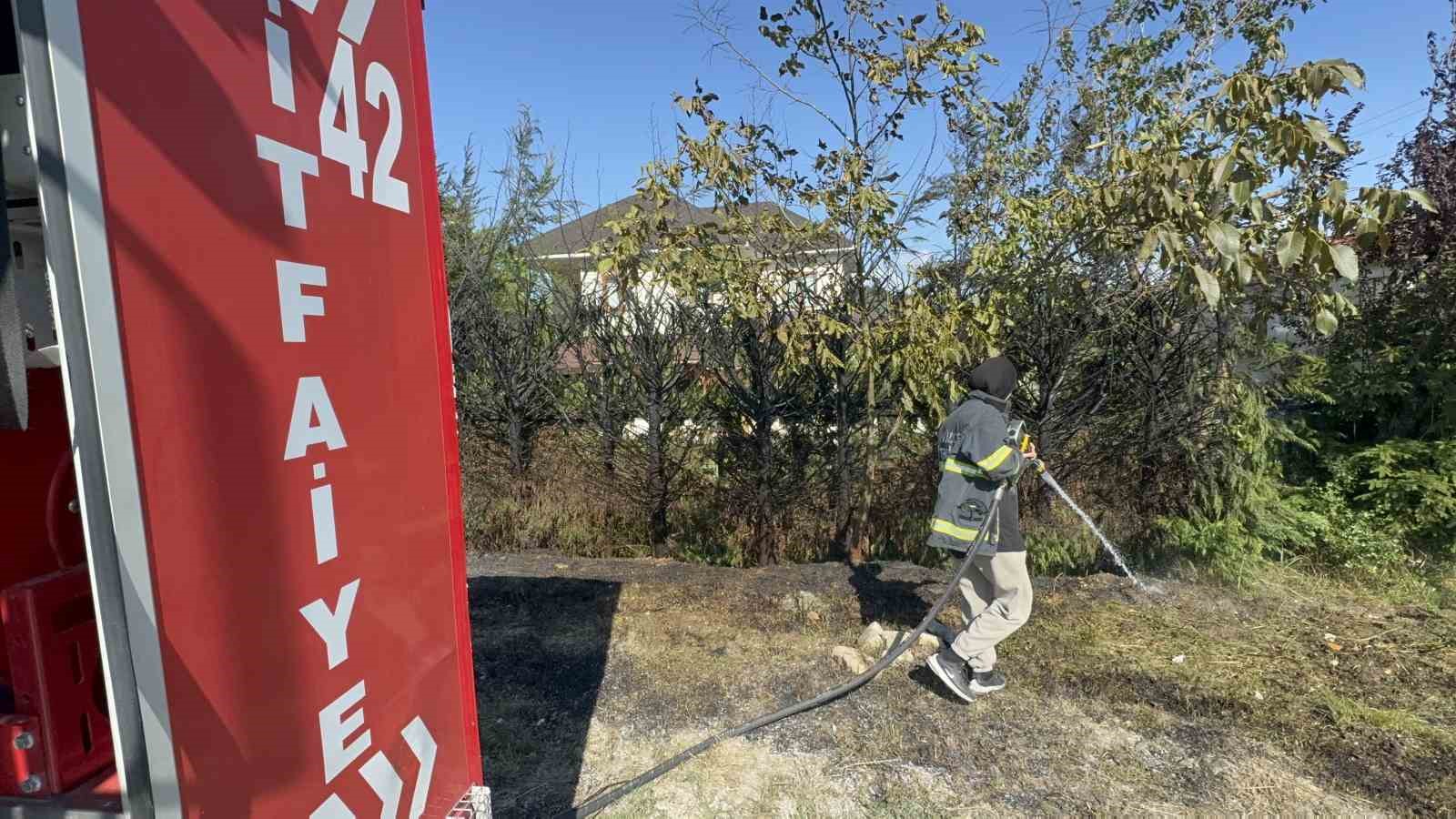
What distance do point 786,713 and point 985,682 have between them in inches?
42.4

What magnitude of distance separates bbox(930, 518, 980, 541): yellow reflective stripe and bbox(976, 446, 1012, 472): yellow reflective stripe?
351mm

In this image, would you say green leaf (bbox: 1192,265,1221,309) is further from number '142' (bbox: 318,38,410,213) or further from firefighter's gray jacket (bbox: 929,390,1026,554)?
number '142' (bbox: 318,38,410,213)

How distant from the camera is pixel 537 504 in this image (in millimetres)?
7957

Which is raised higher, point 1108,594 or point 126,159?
point 126,159

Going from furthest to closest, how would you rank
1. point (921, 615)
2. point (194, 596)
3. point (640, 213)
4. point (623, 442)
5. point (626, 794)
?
1. point (623, 442)
2. point (921, 615)
3. point (640, 213)
4. point (626, 794)
5. point (194, 596)

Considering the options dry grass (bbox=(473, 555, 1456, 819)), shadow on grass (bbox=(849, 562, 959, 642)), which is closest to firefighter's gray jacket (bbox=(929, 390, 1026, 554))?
dry grass (bbox=(473, 555, 1456, 819))

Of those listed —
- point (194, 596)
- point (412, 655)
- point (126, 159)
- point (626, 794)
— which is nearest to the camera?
point (126, 159)

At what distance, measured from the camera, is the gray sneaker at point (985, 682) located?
4.20m

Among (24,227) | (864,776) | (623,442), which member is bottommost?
(864,776)

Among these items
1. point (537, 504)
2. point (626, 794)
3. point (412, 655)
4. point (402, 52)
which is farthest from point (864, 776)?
point (537, 504)

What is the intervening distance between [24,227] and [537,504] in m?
6.44

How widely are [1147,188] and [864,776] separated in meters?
3.16

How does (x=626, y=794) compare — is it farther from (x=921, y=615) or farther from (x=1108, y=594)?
(x=1108, y=594)

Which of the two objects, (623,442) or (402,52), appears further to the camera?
(623,442)
